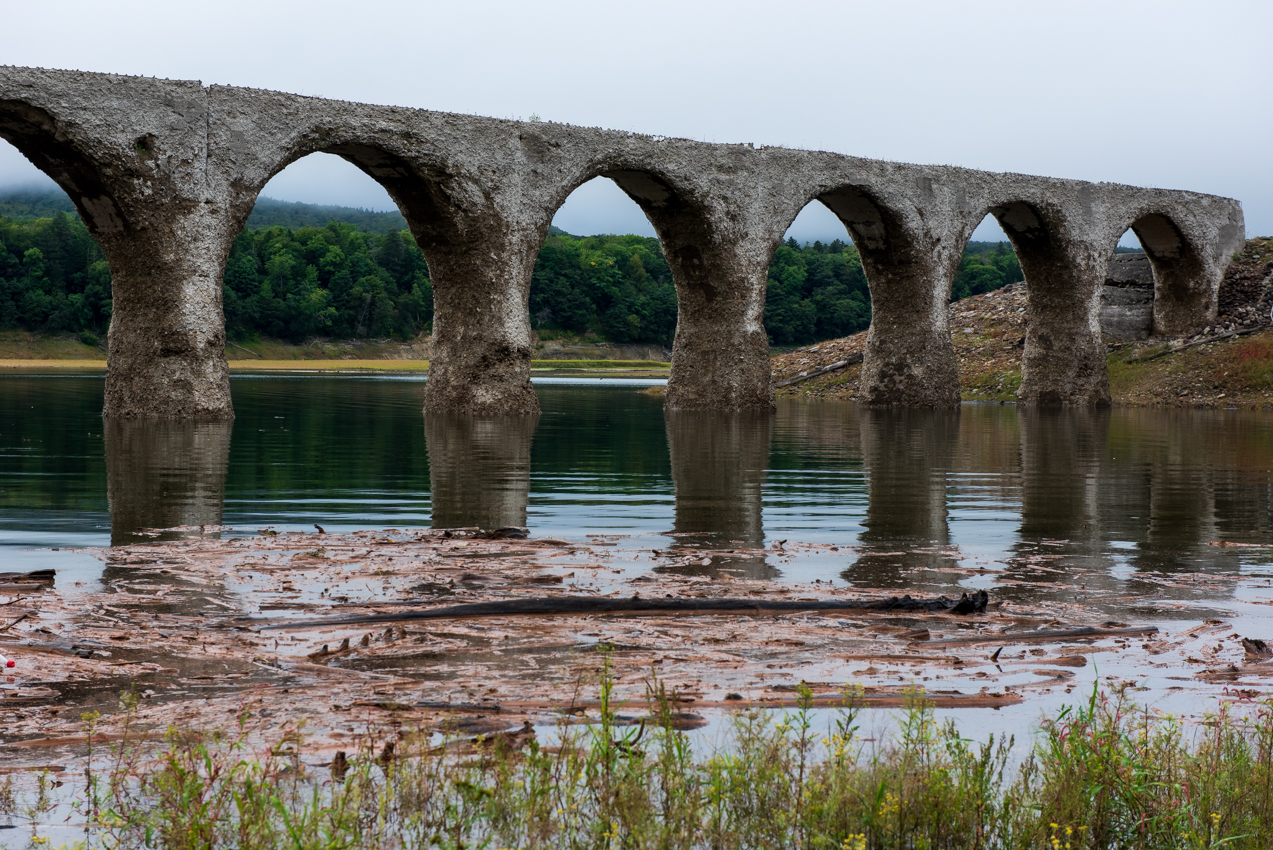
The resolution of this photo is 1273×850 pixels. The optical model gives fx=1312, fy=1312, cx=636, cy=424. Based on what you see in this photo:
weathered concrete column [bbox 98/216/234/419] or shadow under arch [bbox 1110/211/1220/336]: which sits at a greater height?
shadow under arch [bbox 1110/211/1220/336]

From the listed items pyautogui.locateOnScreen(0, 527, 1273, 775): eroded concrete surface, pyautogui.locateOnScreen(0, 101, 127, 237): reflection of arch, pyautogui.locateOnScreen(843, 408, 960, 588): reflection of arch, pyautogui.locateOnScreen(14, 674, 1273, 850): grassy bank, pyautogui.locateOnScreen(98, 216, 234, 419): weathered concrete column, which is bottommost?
pyautogui.locateOnScreen(14, 674, 1273, 850): grassy bank

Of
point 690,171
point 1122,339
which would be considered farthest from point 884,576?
point 1122,339

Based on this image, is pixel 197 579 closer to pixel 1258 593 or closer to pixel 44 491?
pixel 44 491

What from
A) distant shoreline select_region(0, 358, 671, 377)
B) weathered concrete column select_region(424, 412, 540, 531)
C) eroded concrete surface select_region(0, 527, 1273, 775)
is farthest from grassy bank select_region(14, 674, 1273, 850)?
distant shoreline select_region(0, 358, 671, 377)

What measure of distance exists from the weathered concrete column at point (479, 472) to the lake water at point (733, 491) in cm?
4

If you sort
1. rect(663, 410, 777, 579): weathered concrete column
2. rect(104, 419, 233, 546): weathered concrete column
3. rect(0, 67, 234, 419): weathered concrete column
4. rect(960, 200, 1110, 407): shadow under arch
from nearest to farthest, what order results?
rect(663, 410, 777, 579): weathered concrete column < rect(104, 419, 233, 546): weathered concrete column < rect(0, 67, 234, 419): weathered concrete column < rect(960, 200, 1110, 407): shadow under arch

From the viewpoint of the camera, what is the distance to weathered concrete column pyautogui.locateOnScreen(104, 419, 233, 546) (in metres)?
7.96

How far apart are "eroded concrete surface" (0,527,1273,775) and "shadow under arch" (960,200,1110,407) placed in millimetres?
23041

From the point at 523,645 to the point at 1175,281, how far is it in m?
32.4

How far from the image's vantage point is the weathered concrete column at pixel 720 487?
7508mm

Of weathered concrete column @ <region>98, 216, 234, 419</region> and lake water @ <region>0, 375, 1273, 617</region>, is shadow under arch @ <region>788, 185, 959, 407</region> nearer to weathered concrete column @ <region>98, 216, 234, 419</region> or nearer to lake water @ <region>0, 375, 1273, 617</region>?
lake water @ <region>0, 375, 1273, 617</region>

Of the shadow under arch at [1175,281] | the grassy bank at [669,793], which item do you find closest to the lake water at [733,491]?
the grassy bank at [669,793]

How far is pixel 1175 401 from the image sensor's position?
2891 cm

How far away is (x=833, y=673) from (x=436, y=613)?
1701mm
